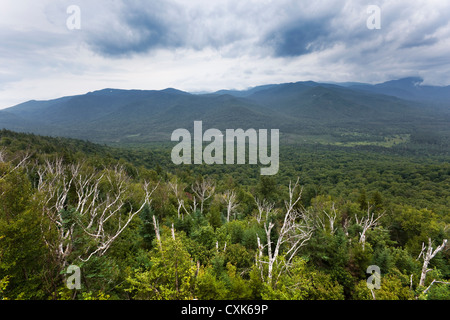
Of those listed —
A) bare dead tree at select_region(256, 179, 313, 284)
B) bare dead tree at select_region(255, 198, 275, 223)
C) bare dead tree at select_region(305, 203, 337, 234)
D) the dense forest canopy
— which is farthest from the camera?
bare dead tree at select_region(255, 198, 275, 223)

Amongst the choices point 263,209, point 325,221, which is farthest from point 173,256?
point 263,209

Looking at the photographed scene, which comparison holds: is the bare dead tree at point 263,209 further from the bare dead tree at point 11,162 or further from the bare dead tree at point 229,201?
the bare dead tree at point 11,162

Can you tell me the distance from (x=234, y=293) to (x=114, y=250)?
1211 centimetres

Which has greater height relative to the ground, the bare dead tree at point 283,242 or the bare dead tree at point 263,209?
the bare dead tree at point 283,242

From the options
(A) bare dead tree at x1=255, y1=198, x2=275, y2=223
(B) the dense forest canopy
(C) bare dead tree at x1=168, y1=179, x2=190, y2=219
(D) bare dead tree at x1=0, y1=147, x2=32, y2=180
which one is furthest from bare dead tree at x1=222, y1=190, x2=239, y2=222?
(D) bare dead tree at x1=0, y1=147, x2=32, y2=180

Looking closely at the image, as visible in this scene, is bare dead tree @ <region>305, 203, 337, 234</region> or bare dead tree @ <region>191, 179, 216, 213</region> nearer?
bare dead tree @ <region>305, 203, 337, 234</region>

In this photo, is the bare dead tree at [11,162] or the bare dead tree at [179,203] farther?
the bare dead tree at [179,203]

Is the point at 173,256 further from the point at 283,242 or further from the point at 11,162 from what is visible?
the point at 11,162

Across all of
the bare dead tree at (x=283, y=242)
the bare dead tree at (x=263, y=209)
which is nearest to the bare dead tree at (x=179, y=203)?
the bare dead tree at (x=263, y=209)

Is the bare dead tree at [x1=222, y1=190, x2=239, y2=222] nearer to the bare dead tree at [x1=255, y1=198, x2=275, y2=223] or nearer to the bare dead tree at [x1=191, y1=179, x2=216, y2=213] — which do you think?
the bare dead tree at [x1=191, y1=179, x2=216, y2=213]
